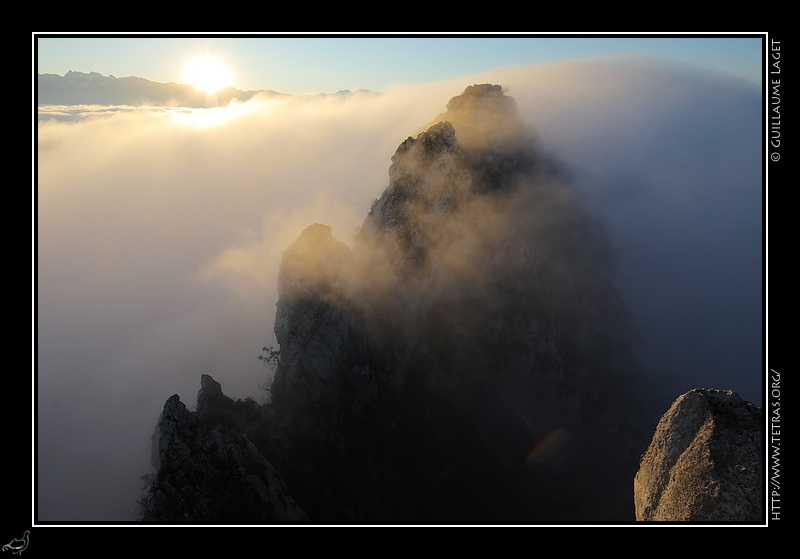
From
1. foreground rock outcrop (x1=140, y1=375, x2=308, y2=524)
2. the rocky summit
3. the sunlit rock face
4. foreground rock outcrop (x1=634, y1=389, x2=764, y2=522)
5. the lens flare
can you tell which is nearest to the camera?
foreground rock outcrop (x1=634, y1=389, x2=764, y2=522)

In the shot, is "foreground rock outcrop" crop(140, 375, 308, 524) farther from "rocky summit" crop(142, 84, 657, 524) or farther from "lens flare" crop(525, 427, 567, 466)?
"lens flare" crop(525, 427, 567, 466)

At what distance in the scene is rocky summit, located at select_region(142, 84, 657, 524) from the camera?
116 feet

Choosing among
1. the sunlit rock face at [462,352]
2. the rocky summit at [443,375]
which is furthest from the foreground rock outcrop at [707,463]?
the sunlit rock face at [462,352]

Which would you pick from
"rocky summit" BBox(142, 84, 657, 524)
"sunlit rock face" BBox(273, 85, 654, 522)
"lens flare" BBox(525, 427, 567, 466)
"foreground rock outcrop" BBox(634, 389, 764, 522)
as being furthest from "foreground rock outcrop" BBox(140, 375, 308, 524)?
"lens flare" BBox(525, 427, 567, 466)

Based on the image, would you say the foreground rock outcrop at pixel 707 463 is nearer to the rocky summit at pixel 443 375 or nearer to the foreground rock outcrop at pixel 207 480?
the foreground rock outcrop at pixel 207 480

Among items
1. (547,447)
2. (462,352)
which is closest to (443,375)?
(462,352)

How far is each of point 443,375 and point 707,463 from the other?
104ft

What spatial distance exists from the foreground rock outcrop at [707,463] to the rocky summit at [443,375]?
22904 mm

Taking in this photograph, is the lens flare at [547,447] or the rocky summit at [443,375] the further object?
the lens flare at [547,447]

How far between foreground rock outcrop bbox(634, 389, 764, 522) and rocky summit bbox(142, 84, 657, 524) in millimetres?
22904

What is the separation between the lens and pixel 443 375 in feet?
169

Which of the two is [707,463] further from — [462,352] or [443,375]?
[462,352]

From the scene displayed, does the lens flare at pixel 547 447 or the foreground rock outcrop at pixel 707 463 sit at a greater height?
the foreground rock outcrop at pixel 707 463

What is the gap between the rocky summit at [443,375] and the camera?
35469 mm
